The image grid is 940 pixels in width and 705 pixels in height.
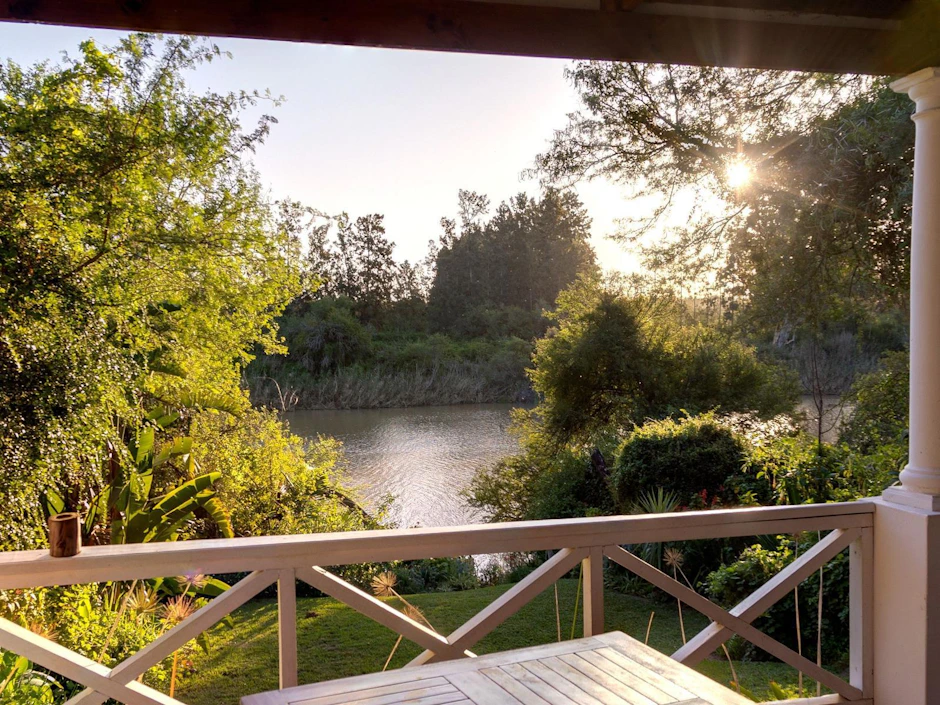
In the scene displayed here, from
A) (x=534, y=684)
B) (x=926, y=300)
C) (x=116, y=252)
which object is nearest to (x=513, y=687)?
(x=534, y=684)

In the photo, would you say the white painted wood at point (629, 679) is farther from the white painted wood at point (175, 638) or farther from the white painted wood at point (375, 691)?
the white painted wood at point (175, 638)

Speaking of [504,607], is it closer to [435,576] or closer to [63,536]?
[63,536]

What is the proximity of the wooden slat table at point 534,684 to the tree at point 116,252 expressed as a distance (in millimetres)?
2768

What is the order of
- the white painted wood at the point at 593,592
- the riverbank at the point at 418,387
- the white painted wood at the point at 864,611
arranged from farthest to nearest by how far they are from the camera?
the riverbank at the point at 418,387 → the white painted wood at the point at 864,611 → the white painted wood at the point at 593,592

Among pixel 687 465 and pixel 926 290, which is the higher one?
pixel 926 290

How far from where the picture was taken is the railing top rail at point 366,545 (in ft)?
5.26

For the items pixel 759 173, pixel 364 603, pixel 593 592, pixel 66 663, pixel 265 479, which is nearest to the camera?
pixel 66 663

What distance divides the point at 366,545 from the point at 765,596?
1.21 metres

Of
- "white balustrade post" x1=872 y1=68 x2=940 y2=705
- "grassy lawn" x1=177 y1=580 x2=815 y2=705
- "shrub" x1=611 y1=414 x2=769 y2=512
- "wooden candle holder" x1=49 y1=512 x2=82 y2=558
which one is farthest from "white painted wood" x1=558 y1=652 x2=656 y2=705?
"shrub" x1=611 y1=414 x2=769 y2=512

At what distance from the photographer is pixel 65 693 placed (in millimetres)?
3809

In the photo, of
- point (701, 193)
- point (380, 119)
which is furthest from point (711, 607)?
point (380, 119)

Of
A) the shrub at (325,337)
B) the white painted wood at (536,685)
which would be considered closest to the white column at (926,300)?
the white painted wood at (536,685)

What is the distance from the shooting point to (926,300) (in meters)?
2.25

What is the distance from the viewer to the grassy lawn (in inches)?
187
